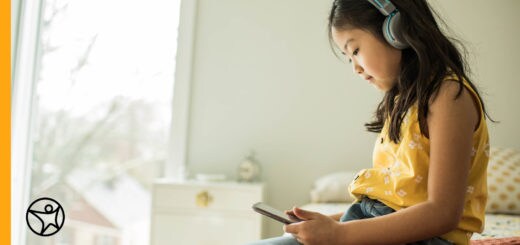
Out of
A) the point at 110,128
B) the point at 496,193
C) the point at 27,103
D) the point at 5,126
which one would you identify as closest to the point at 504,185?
the point at 496,193

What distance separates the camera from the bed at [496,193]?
196 cm

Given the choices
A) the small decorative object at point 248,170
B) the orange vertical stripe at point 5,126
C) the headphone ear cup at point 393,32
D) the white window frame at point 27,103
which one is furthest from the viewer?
the white window frame at point 27,103

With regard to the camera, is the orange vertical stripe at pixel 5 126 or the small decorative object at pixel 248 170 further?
the small decorative object at pixel 248 170

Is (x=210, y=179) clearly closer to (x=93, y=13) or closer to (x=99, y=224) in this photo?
(x=99, y=224)

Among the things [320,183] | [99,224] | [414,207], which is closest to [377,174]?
[414,207]

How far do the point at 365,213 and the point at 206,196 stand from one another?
150 cm

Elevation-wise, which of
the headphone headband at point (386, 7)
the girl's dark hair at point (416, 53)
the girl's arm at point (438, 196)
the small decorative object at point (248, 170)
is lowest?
the small decorative object at point (248, 170)

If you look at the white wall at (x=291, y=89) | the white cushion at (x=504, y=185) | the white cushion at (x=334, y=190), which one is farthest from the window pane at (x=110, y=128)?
the white cushion at (x=504, y=185)

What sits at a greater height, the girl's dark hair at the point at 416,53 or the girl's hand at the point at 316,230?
the girl's dark hair at the point at 416,53

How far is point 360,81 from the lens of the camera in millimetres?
2646

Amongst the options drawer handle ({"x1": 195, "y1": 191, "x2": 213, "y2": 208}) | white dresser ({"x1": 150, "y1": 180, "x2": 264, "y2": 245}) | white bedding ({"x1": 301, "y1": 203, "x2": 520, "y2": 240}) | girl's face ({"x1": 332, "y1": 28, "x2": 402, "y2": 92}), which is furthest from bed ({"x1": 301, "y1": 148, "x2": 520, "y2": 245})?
girl's face ({"x1": 332, "y1": 28, "x2": 402, "y2": 92})

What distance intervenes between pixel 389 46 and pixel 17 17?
252 cm

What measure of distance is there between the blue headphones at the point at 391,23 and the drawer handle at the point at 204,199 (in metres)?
1.63

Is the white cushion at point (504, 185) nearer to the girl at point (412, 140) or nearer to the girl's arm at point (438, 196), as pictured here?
the girl at point (412, 140)
